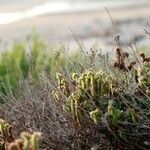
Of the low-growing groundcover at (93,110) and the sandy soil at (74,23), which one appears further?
the sandy soil at (74,23)

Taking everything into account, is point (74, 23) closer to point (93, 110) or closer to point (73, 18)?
point (73, 18)

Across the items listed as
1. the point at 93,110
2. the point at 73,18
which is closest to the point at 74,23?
the point at 73,18

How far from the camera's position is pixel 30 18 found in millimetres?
17609

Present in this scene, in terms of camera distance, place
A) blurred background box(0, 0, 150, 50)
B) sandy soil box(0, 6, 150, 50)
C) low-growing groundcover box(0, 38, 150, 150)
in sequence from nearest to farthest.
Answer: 1. low-growing groundcover box(0, 38, 150, 150)
2. blurred background box(0, 0, 150, 50)
3. sandy soil box(0, 6, 150, 50)

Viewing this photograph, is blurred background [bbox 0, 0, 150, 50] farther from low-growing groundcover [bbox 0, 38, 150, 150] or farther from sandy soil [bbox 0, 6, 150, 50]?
low-growing groundcover [bbox 0, 38, 150, 150]

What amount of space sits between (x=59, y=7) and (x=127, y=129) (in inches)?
637

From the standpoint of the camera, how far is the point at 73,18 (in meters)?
17.5

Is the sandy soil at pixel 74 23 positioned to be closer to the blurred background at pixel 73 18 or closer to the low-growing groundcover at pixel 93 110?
the blurred background at pixel 73 18

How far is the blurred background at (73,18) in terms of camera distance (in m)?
14.8

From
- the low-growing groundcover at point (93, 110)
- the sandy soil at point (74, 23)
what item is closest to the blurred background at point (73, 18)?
the sandy soil at point (74, 23)

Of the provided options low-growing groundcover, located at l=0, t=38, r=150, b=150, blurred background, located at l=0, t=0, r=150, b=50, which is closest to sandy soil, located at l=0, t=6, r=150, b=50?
blurred background, located at l=0, t=0, r=150, b=50

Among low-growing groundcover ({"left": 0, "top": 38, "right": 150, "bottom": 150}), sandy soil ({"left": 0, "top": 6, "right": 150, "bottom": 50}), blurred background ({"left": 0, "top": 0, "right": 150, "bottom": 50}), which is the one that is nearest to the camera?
low-growing groundcover ({"left": 0, "top": 38, "right": 150, "bottom": 150})

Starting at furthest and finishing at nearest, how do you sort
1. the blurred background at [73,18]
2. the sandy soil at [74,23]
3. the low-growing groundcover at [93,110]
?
the sandy soil at [74,23], the blurred background at [73,18], the low-growing groundcover at [93,110]

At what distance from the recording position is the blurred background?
14805mm
